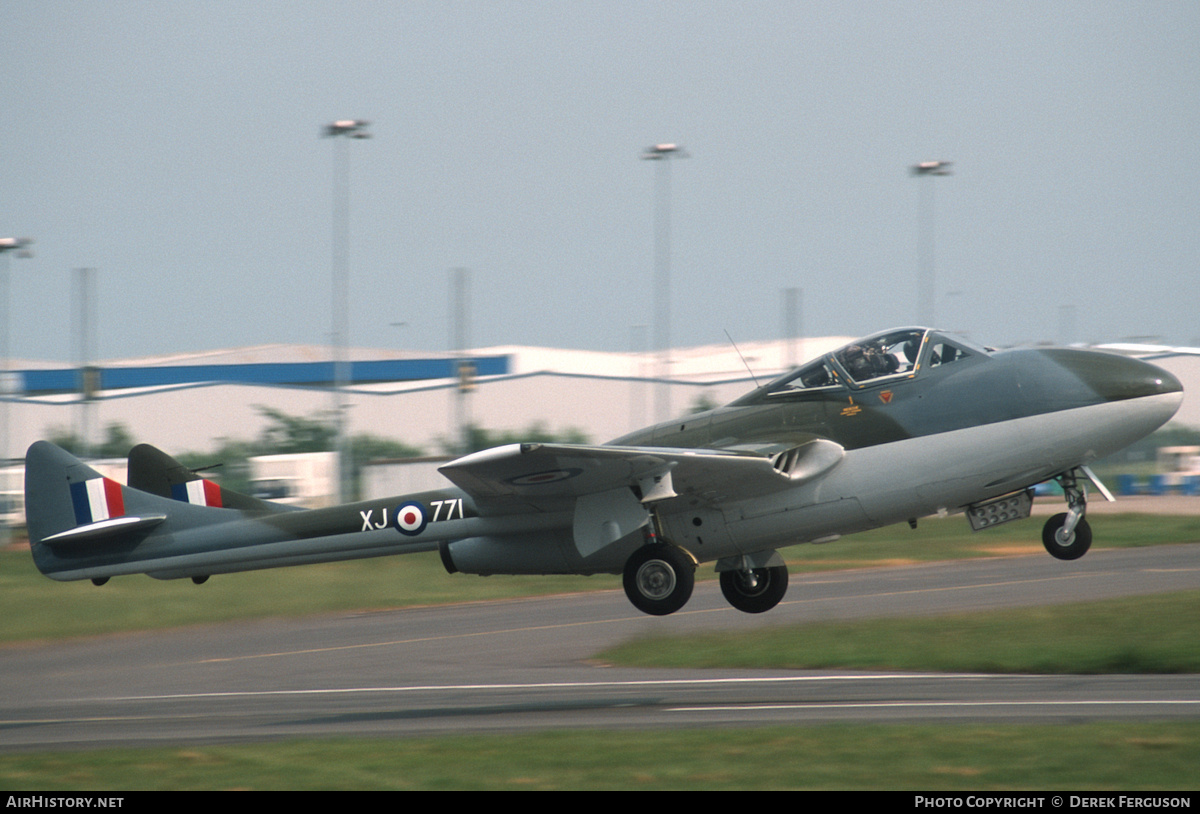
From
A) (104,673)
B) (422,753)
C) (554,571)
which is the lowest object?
(104,673)

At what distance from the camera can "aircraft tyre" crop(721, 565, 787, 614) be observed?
1636 centimetres

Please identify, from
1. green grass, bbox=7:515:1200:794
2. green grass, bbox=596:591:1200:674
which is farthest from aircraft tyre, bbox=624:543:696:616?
green grass, bbox=596:591:1200:674

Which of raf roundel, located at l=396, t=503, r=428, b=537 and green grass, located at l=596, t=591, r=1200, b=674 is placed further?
green grass, located at l=596, t=591, r=1200, b=674

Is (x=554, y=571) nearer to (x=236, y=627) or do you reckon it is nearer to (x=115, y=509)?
(x=115, y=509)

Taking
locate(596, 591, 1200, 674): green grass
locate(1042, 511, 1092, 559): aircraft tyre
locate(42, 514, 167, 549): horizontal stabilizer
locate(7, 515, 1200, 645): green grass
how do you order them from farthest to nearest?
locate(7, 515, 1200, 645): green grass < locate(596, 591, 1200, 674): green grass < locate(42, 514, 167, 549): horizontal stabilizer < locate(1042, 511, 1092, 559): aircraft tyre

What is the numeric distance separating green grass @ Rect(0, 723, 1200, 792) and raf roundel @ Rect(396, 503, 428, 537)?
8.48 ft

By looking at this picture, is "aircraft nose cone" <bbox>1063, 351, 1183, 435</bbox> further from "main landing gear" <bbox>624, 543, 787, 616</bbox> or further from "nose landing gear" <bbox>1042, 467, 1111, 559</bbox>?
"main landing gear" <bbox>624, 543, 787, 616</bbox>

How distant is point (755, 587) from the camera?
53.9 feet

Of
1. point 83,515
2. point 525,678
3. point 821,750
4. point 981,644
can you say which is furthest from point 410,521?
point 981,644

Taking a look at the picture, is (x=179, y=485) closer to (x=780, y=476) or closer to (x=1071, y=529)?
(x=780, y=476)

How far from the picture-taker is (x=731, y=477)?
1442cm
